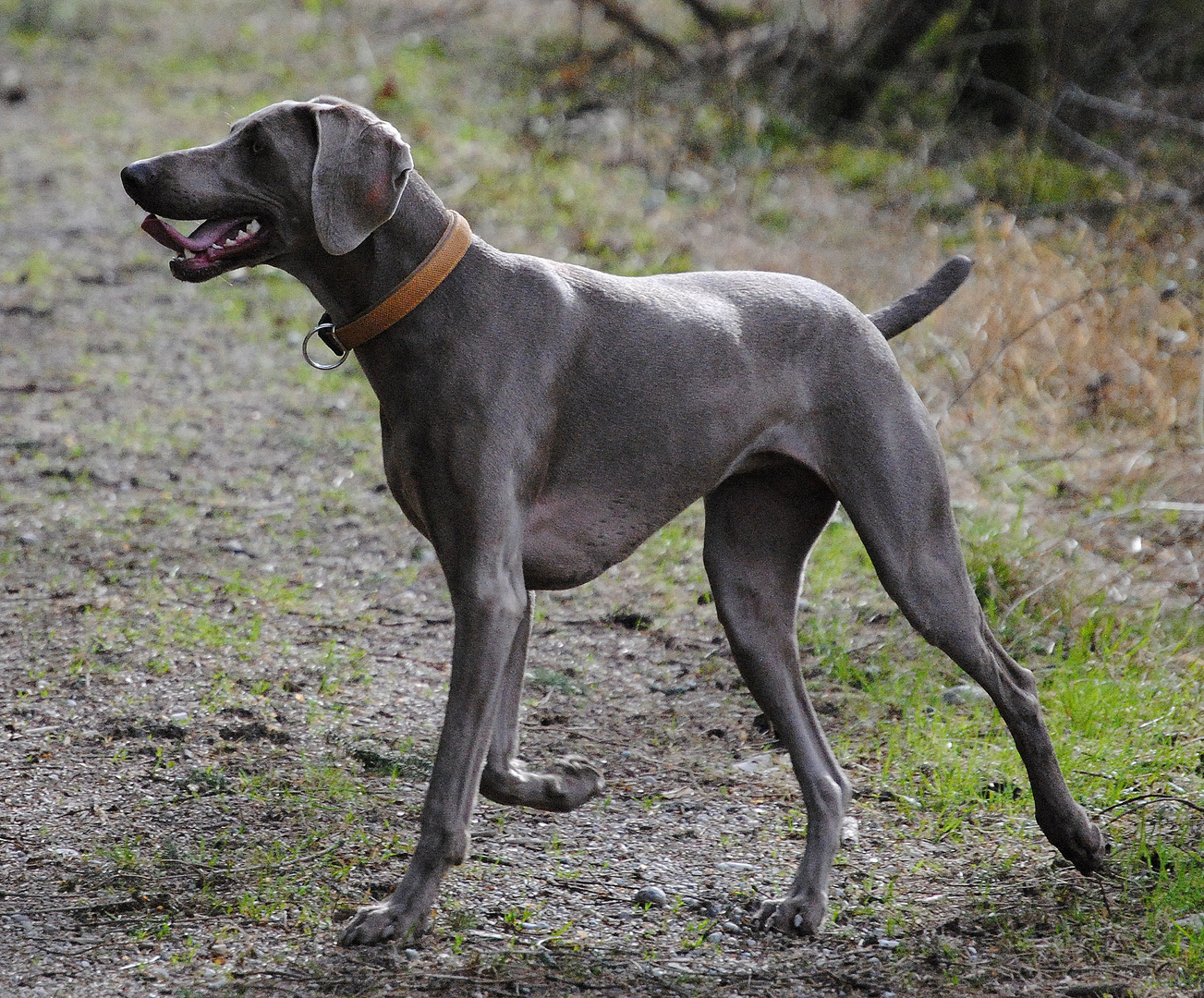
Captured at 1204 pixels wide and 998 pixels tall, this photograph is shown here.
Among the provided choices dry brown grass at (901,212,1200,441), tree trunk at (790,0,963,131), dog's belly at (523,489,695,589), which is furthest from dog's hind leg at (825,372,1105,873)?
tree trunk at (790,0,963,131)

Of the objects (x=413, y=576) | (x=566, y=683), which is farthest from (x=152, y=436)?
(x=566, y=683)

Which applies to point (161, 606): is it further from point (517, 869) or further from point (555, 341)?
point (555, 341)

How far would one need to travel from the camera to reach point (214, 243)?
3264 millimetres

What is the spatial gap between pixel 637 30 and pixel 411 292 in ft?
27.2

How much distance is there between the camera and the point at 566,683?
493cm

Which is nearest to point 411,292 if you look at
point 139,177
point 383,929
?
point 139,177

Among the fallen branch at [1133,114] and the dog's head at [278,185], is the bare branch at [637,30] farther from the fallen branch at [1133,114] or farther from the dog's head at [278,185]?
the dog's head at [278,185]

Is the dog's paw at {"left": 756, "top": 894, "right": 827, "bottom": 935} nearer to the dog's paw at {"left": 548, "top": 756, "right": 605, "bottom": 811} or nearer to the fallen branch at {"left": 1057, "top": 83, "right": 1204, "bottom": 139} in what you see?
the dog's paw at {"left": 548, "top": 756, "right": 605, "bottom": 811}

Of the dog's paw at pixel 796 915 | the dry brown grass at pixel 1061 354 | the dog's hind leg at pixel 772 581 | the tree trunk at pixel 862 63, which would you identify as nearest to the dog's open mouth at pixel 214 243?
the dog's hind leg at pixel 772 581

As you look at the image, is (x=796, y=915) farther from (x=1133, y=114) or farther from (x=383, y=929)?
(x=1133, y=114)

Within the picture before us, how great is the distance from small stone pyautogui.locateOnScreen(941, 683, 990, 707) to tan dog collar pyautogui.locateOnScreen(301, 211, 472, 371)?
7.51 ft

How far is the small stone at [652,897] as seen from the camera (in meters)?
3.61

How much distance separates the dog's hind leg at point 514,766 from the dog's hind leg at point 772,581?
1.76ft

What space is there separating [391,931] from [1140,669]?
106 inches
